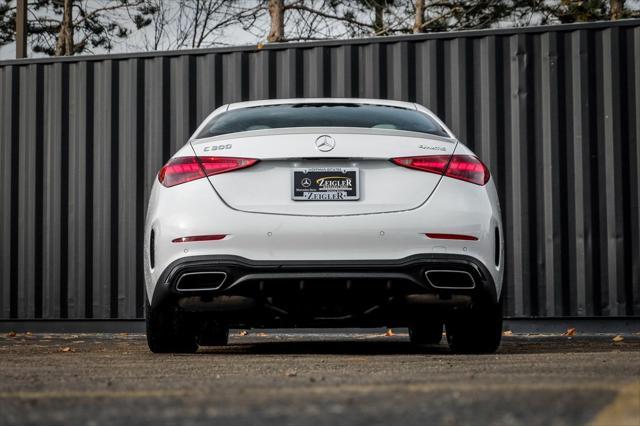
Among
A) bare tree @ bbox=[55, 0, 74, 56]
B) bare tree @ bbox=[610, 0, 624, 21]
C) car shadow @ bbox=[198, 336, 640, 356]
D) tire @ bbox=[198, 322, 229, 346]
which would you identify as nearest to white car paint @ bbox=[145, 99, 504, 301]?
car shadow @ bbox=[198, 336, 640, 356]

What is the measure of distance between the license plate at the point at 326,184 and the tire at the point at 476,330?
0.90 meters

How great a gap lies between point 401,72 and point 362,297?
519cm

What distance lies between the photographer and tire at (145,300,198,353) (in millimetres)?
6148

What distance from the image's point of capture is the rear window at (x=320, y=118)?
20.1ft

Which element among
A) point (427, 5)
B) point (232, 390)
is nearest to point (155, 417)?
point (232, 390)

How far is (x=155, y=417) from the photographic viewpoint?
123 inches

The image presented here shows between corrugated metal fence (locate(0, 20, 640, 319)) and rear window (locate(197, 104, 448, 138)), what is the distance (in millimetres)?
3922

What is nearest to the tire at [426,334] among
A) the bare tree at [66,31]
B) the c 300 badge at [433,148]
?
the c 300 badge at [433,148]

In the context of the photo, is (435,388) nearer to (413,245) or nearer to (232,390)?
(232,390)

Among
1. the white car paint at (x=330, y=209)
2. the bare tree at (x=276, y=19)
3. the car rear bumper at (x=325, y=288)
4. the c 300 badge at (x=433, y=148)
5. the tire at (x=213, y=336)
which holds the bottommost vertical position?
the tire at (x=213, y=336)

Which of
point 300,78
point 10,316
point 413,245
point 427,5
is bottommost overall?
point 10,316

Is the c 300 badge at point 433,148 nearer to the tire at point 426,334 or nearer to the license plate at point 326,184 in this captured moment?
the license plate at point 326,184

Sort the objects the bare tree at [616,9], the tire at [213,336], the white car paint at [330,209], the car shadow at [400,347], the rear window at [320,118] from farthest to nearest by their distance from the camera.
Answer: the bare tree at [616,9] < the tire at [213,336] < the car shadow at [400,347] < the rear window at [320,118] < the white car paint at [330,209]

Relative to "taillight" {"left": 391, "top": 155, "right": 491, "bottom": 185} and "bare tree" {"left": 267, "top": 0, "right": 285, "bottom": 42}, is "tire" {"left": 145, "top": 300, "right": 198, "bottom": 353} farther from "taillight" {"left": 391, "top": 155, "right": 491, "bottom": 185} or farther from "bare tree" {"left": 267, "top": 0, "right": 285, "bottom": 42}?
"bare tree" {"left": 267, "top": 0, "right": 285, "bottom": 42}
